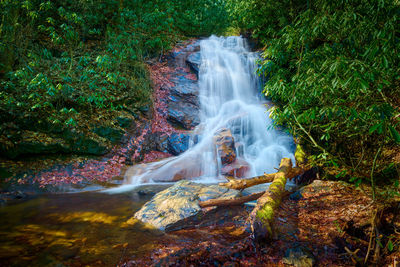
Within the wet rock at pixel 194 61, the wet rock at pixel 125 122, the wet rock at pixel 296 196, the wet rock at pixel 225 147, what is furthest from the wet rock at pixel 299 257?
the wet rock at pixel 194 61

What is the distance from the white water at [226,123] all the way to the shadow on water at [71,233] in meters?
1.72

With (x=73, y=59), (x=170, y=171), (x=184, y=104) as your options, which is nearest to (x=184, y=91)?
(x=184, y=104)

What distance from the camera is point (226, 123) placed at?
10.0m

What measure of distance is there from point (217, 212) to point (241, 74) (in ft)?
36.9

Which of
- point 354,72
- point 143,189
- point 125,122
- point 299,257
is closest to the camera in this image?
point 354,72

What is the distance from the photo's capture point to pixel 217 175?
712cm

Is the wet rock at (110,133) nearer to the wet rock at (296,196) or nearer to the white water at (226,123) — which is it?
the white water at (226,123)

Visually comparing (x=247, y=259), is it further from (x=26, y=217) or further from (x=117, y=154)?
(x=117, y=154)

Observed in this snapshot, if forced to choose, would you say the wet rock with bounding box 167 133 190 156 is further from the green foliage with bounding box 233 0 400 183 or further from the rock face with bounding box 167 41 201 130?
the green foliage with bounding box 233 0 400 183

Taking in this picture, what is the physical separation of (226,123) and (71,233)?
26.2ft

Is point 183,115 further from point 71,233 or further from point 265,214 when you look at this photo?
point 265,214

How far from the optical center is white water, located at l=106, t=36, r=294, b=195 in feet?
23.3

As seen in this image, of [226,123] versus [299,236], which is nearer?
[299,236]

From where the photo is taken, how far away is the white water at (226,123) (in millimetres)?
7113
